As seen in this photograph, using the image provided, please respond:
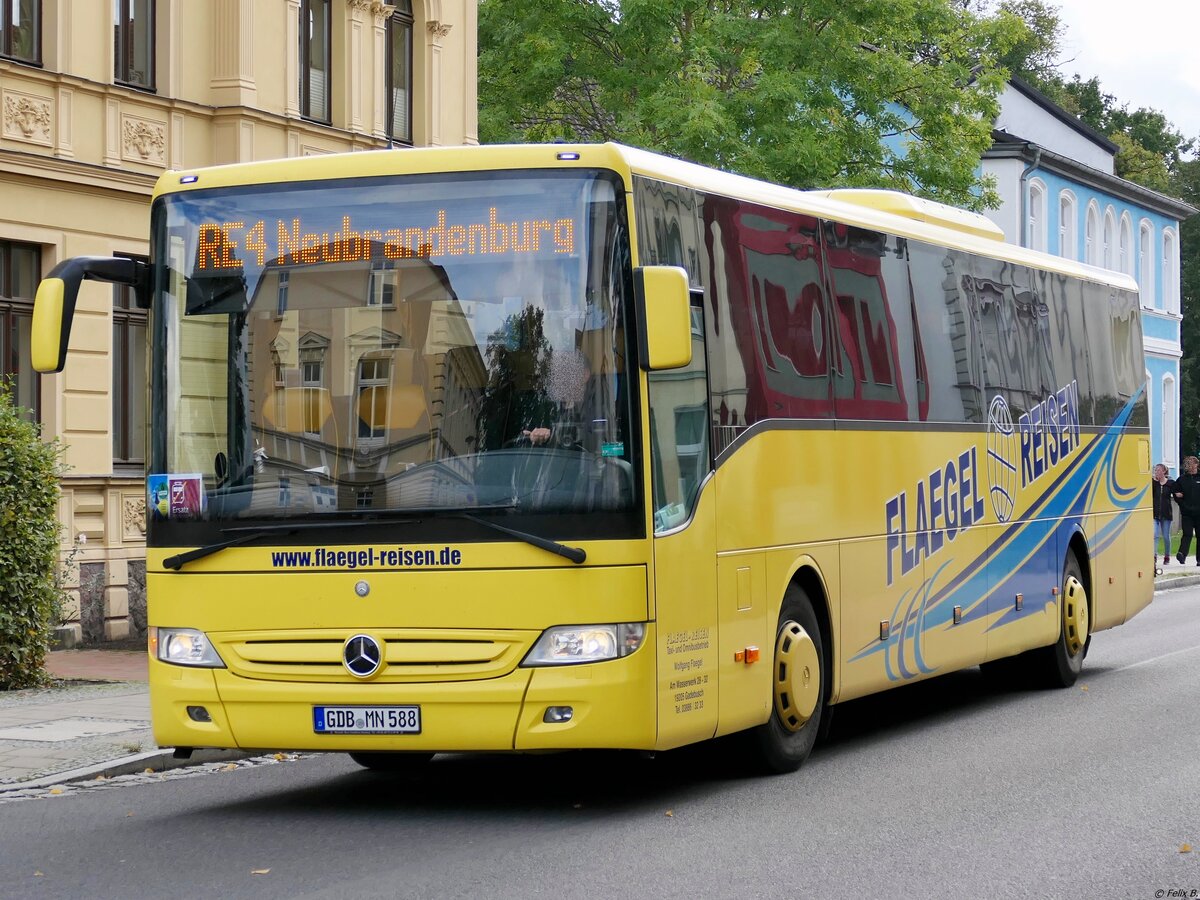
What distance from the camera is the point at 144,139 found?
71.0ft

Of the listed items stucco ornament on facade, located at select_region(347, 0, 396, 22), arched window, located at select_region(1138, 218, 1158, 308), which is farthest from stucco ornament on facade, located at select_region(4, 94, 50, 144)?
arched window, located at select_region(1138, 218, 1158, 308)

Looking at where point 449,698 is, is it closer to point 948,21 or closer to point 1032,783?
point 1032,783

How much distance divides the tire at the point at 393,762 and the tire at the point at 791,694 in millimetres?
1879

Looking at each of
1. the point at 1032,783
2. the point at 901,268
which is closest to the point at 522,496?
the point at 1032,783

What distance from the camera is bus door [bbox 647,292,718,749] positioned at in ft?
30.4

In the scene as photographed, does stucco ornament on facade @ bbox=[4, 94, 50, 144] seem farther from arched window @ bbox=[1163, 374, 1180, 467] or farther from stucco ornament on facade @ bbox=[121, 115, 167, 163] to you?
arched window @ bbox=[1163, 374, 1180, 467]

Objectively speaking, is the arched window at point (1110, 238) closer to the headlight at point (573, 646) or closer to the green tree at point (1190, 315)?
the green tree at point (1190, 315)

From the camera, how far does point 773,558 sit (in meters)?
10.6

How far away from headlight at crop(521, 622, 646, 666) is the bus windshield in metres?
0.53

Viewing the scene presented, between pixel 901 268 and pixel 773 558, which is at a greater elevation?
pixel 901 268

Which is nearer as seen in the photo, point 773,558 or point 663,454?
point 663,454

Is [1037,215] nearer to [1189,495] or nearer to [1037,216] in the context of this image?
[1037,216]

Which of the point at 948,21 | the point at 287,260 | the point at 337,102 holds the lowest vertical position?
the point at 287,260

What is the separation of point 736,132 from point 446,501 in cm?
2090
